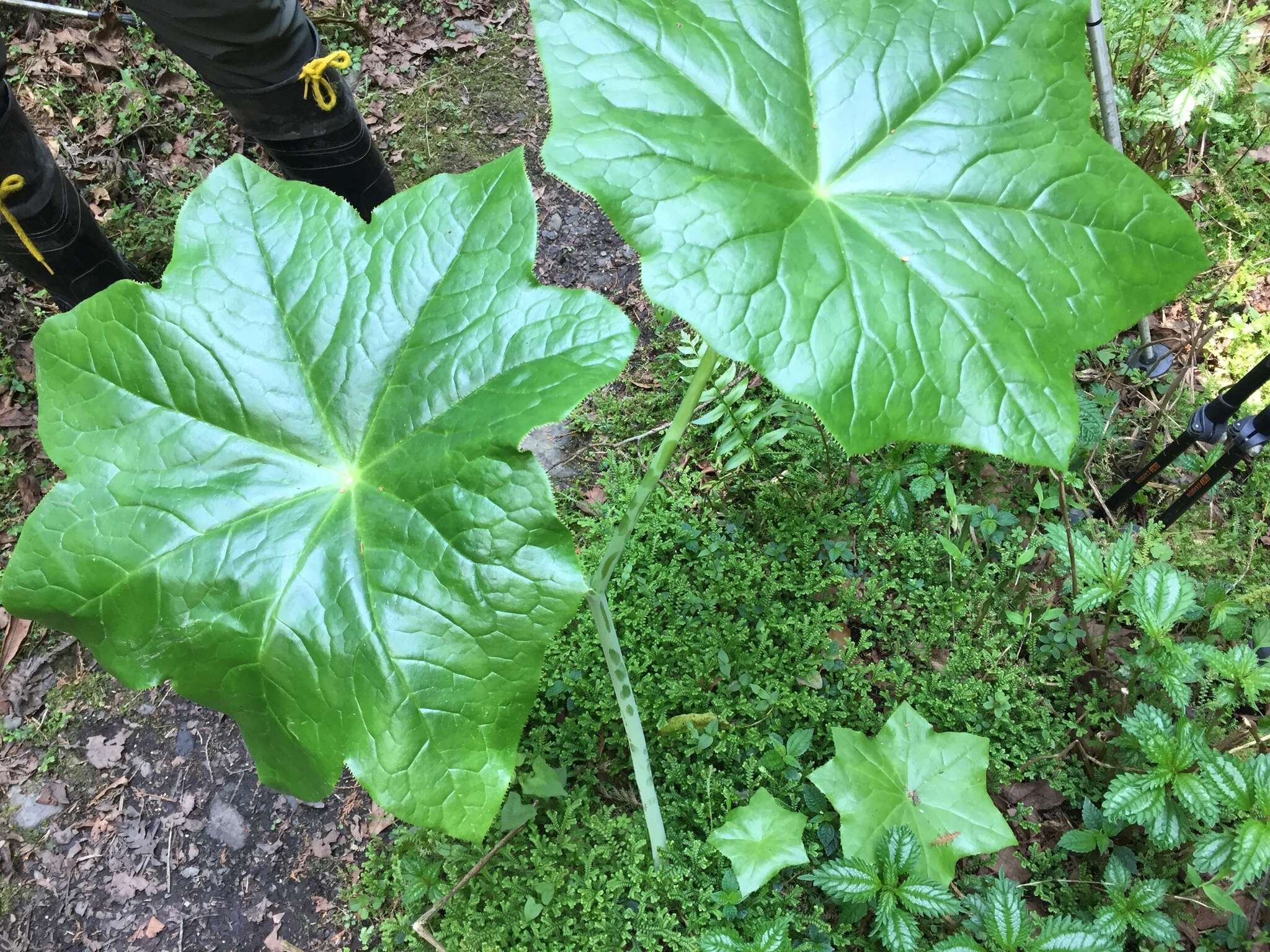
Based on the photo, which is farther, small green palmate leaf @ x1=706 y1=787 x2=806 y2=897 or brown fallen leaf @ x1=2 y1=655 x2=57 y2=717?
brown fallen leaf @ x1=2 y1=655 x2=57 y2=717

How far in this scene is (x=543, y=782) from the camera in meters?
2.17

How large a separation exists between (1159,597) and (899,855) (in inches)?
38.3

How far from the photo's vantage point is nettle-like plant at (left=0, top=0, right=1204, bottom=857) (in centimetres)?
115

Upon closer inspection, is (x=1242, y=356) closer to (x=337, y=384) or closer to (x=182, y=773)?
(x=337, y=384)

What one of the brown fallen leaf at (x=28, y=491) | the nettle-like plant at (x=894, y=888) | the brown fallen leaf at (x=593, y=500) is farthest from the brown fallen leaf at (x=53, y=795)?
the nettle-like plant at (x=894, y=888)

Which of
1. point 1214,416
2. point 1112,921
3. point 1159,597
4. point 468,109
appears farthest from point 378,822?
point 468,109

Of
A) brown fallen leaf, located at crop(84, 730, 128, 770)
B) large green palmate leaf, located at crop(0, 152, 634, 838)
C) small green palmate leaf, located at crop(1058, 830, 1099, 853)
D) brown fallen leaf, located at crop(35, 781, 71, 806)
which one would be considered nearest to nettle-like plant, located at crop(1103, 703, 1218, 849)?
small green palmate leaf, located at crop(1058, 830, 1099, 853)

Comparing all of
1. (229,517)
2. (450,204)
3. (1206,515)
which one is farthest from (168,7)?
(1206,515)

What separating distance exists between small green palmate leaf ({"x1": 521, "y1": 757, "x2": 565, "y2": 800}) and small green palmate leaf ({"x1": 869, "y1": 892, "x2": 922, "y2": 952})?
90 cm

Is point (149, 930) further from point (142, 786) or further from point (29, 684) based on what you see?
point (29, 684)

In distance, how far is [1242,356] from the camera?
280 centimetres

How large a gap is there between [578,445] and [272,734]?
1.82m

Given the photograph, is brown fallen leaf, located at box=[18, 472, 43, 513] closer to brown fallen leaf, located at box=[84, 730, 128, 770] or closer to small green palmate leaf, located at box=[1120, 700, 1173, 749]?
brown fallen leaf, located at box=[84, 730, 128, 770]

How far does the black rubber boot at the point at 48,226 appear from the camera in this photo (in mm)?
2619
